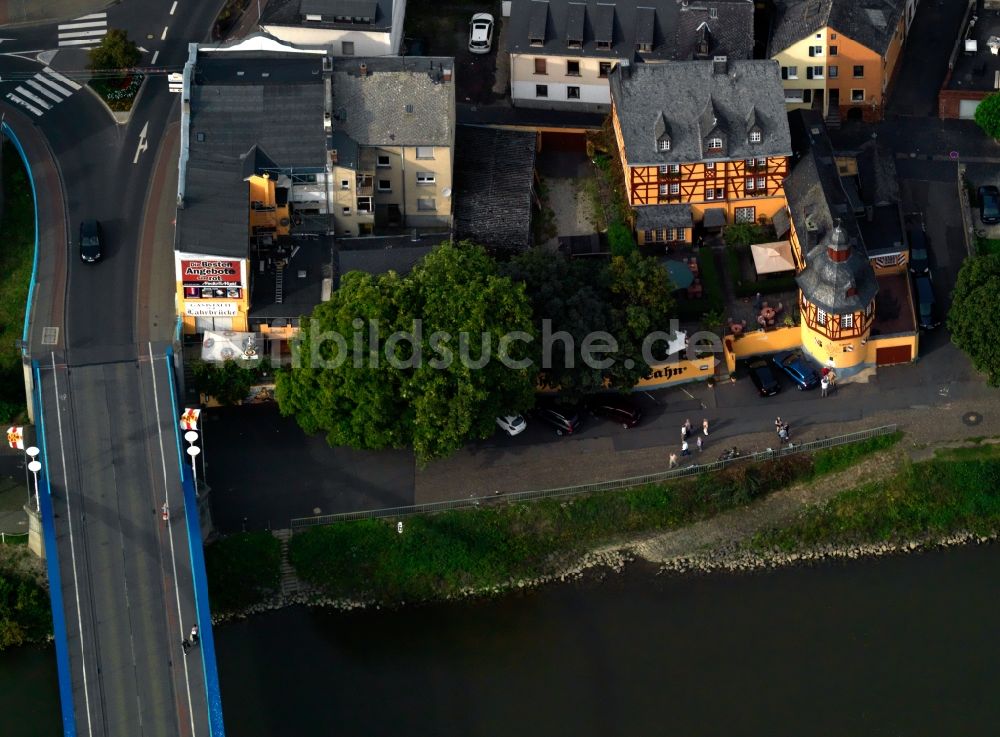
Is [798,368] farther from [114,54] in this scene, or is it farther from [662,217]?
[114,54]

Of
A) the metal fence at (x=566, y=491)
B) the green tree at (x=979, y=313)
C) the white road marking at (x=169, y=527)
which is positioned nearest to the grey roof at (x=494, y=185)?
the metal fence at (x=566, y=491)

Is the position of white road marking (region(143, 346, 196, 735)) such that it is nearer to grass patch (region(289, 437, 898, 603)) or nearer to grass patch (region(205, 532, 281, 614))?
grass patch (region(205, 532, 281, 614))

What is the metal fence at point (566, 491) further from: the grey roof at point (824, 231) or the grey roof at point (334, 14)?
the grey roof at point (334, 14)

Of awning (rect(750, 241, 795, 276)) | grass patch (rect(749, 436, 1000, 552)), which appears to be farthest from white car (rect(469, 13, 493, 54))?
grass patch (rect(749, 436, 1000, 552))

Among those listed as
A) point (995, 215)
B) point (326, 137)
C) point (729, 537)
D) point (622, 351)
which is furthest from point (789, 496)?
point (326, 137)

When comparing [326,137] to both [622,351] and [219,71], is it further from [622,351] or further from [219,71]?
[622,351]
